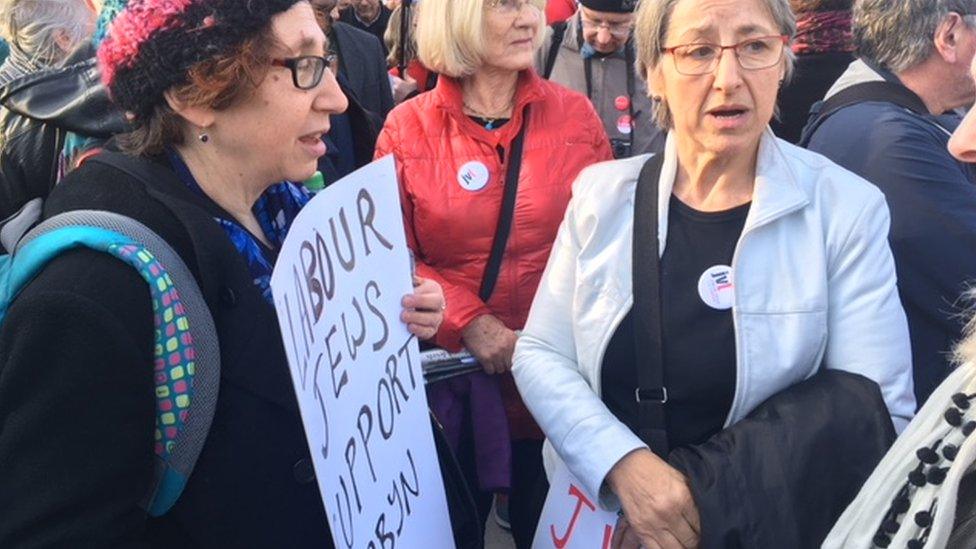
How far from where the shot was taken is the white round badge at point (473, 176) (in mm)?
2750

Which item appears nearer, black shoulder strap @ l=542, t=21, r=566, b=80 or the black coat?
the black coat

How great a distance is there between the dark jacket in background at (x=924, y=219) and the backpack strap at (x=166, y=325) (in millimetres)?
1778

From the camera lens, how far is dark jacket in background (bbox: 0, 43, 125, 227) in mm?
2414

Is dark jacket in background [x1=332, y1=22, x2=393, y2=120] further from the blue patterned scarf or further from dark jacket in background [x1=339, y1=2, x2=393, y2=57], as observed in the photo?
dark jacket in background [x1=339, y1=2, x2=393, y2=57]

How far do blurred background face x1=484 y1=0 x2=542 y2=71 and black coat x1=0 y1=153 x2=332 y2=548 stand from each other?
140 cm

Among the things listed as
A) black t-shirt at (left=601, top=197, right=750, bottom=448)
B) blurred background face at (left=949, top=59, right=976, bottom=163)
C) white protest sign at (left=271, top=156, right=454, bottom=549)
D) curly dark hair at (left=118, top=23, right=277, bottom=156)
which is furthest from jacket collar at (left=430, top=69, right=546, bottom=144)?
blurred background face at (left=949, top=59, right=976, bottom=163)

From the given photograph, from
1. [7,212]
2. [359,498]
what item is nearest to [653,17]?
[359,498]

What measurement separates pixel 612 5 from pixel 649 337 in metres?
2.14

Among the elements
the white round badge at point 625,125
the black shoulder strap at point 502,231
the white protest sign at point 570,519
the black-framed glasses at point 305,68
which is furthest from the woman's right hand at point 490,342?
the white round badge at point 625,125

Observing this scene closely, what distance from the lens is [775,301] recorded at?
192cm

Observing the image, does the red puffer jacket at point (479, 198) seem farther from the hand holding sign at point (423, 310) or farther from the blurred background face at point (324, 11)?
the blurred background face at point (324, 11)

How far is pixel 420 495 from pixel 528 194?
1.11 metres

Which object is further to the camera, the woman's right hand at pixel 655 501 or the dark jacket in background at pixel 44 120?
the dark jacket in background at pixel 44 120

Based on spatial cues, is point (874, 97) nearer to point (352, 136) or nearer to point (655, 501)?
point (655, 501)
